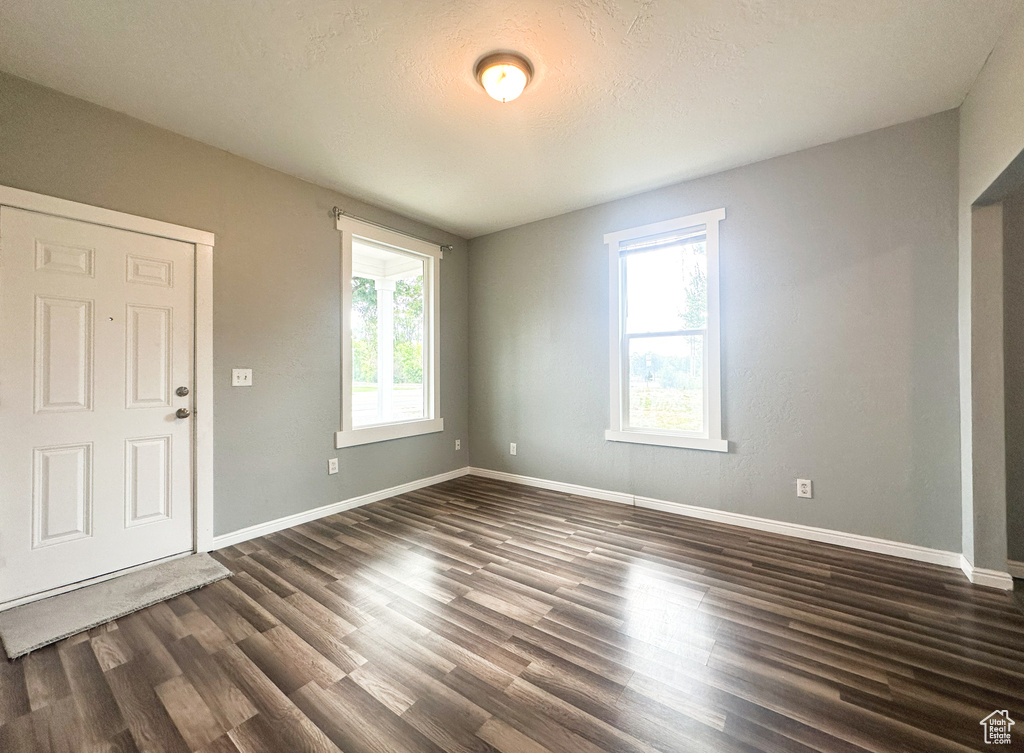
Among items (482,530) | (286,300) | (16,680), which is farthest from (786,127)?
(16,680)

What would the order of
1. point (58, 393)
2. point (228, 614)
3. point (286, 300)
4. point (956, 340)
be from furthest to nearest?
point (286, 300)
point (956, 340)
point (58, 393)
point (228, 614)

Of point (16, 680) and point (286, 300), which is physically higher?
point (286, 300)

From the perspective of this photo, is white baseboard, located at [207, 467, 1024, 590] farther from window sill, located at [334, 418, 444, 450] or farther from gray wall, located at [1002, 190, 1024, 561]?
window sill, located at [334, 418, 444, 450]

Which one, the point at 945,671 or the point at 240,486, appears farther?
the point at 240,486

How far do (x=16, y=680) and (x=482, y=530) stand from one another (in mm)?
2289

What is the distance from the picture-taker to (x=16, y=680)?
161 centimetres

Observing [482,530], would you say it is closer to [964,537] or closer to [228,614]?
[228,614]

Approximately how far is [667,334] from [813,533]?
176cm

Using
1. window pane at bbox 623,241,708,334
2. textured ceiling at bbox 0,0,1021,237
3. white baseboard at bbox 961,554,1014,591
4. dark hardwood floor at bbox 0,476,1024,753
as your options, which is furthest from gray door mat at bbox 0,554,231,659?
white baseboard at bbox 961,554,1014,591

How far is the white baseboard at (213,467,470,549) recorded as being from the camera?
9.52 ft

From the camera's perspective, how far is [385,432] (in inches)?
154

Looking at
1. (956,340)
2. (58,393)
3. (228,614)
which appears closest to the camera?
(228,614)

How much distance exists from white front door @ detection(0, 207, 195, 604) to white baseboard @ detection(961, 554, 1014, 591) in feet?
15.5

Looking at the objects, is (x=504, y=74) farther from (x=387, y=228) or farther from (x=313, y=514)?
(x=313, y=514)
